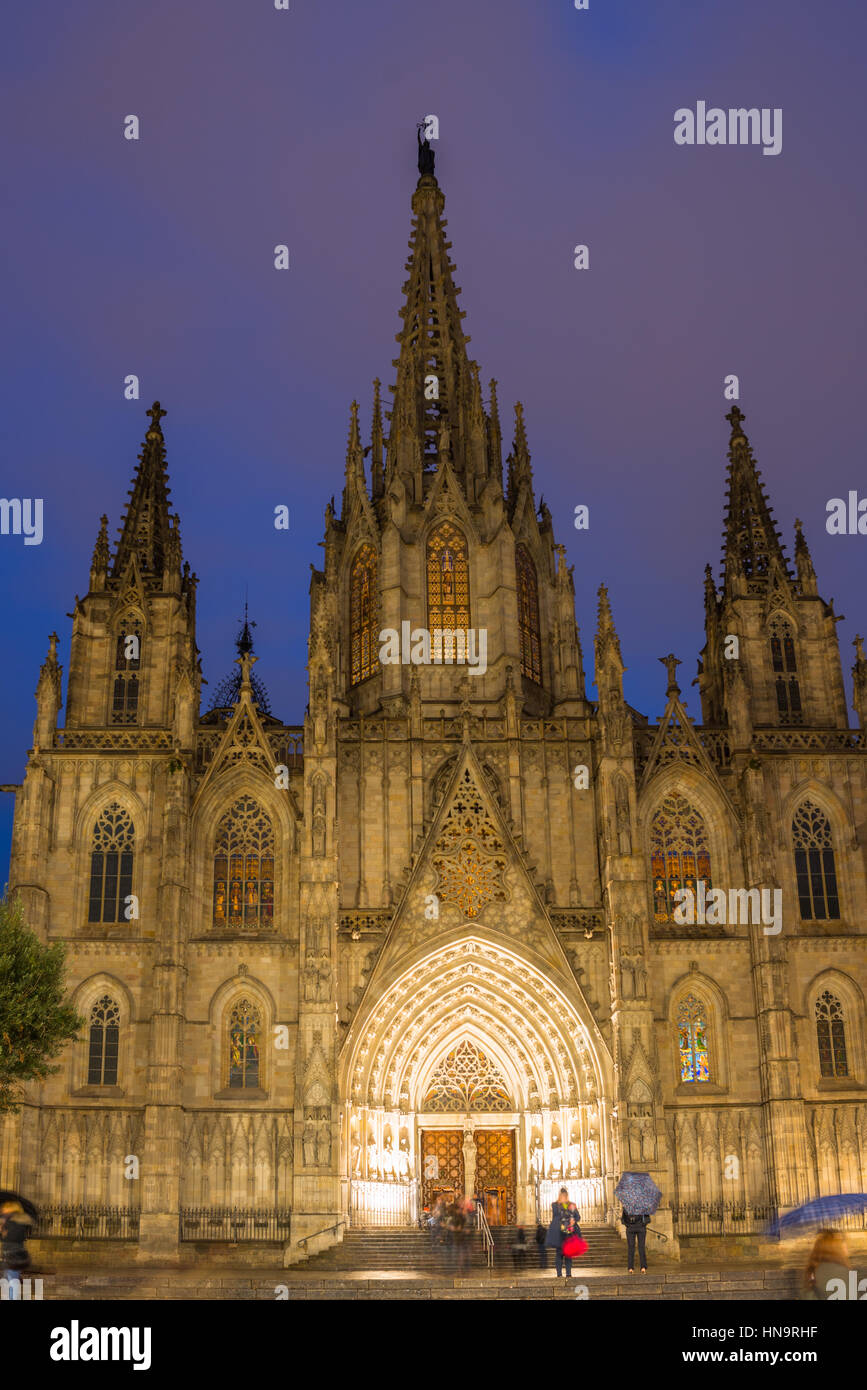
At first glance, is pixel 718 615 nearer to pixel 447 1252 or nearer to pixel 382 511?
pixel 382 511

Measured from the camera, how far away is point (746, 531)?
149 ft

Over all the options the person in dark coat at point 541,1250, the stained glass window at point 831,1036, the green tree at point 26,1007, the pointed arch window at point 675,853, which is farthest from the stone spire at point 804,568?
the green tree at point 26,1007

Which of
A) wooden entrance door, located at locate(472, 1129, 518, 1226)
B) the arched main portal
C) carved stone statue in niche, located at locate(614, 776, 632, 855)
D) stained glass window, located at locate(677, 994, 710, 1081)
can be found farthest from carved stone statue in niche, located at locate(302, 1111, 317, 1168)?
carved stone statue in niche, located at locate(614, 776, 632, 855)

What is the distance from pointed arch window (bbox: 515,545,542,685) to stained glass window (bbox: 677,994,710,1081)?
11822 millimetres

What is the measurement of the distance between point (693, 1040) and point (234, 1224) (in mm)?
13410

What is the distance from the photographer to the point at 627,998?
35.6 metres

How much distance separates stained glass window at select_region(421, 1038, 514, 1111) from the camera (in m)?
38.2

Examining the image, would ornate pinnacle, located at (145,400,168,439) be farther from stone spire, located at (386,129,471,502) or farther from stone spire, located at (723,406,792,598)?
stone spire, located at (723,406,792,598)

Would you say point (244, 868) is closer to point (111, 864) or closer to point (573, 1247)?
point (111, 864)

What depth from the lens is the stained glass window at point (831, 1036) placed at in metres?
37.6

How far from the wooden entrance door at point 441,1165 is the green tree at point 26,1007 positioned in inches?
463

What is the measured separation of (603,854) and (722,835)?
12.9 feet
